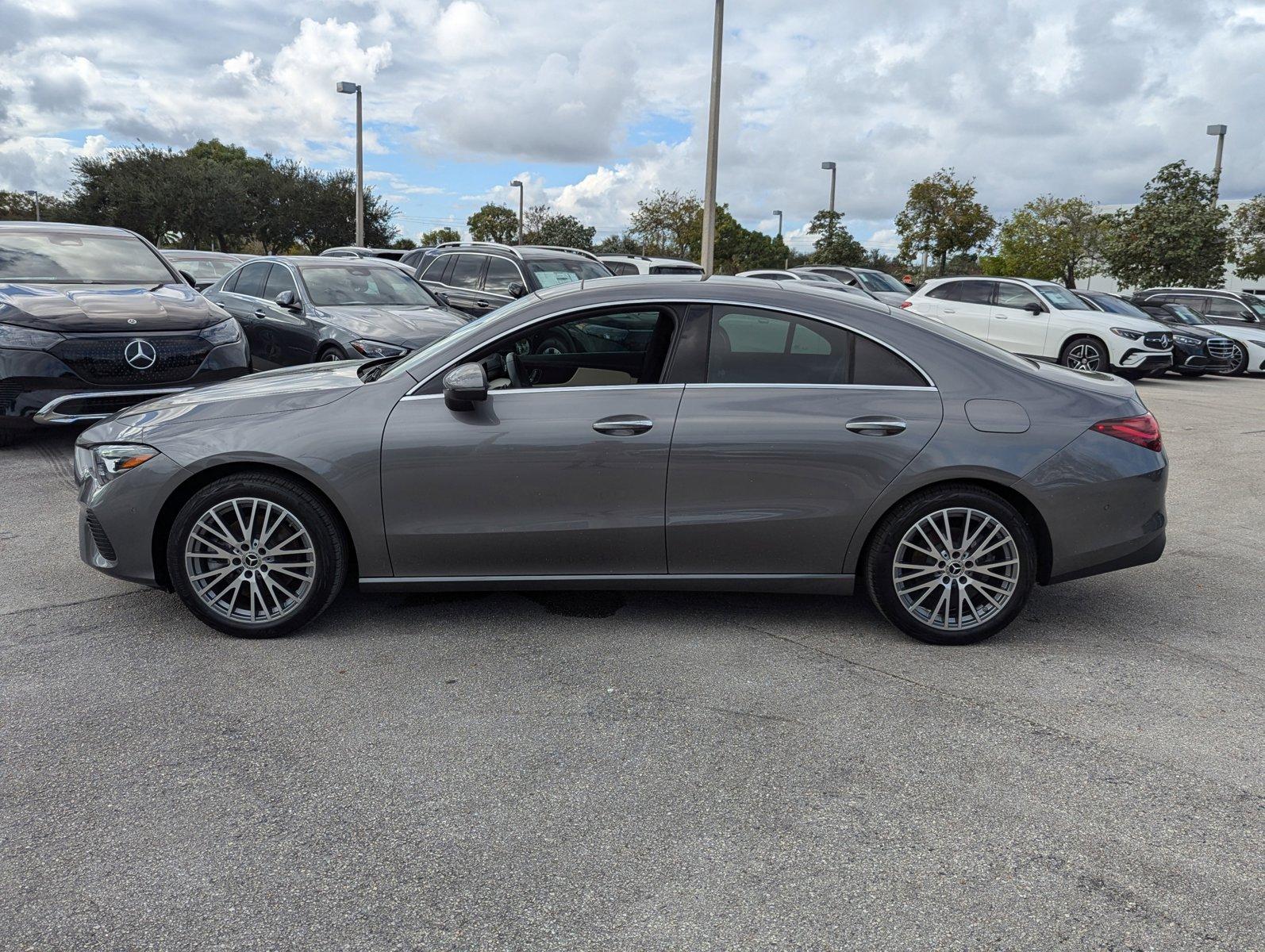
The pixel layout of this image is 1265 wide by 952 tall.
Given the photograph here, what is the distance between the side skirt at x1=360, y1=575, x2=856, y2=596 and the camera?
4.36 metres

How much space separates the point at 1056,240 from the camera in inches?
1891

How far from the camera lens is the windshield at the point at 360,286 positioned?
10352mm

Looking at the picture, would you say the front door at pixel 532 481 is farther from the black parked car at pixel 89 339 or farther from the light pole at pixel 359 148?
the light pole at pixel 359 148

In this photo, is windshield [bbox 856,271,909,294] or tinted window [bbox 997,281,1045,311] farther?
windshield [bbox 856,271,909,294]

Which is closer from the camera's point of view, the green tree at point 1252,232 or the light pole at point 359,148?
the light pole at point 359,148

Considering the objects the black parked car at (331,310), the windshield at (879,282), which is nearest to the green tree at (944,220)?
the windshield at (879,282)

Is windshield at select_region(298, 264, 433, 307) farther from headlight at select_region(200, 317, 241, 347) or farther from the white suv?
the white suv

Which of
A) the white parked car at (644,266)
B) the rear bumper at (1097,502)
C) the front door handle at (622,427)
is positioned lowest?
the rear bumper at (1097,502)

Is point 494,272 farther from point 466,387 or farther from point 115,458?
point 466,387

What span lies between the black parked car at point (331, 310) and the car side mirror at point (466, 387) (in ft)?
16.8

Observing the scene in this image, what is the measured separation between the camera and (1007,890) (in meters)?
2.68

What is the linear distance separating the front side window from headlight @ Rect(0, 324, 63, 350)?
4.62 meters

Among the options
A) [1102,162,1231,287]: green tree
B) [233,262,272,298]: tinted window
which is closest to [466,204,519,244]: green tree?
[1102,162,1231,287]: green tree

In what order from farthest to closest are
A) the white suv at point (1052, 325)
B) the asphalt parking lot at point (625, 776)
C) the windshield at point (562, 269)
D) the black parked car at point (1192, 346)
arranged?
the black parked car at point (1192, 346), the white suv at point (1052, 325), the windshield at point (562, 269), the asphalt parking lot at point (625, 776)
